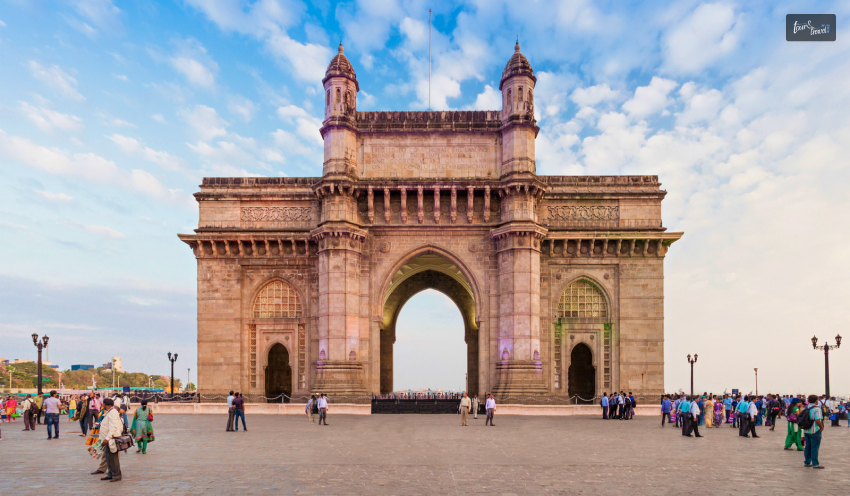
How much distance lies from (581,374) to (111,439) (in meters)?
30.5

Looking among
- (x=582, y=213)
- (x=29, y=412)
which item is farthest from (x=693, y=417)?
(x=29, y=412)

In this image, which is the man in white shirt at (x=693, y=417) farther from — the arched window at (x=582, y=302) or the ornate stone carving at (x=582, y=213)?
the ornate stone carving at (x=582, y=213)

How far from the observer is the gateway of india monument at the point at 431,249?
32.3 metres

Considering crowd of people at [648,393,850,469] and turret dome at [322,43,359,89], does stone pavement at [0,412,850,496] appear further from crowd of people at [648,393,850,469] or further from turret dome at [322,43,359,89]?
turret dome at [322,43,359,89]

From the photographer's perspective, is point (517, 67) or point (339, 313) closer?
point (339, 313)

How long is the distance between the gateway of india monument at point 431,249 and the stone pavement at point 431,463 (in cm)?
1105

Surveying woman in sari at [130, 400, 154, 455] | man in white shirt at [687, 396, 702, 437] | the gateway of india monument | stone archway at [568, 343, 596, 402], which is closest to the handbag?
woman in sari at [130, 400, 154, 455]

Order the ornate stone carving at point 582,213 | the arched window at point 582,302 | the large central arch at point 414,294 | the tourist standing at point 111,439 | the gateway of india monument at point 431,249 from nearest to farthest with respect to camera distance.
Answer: the tourist standing at point 111,439 < the gateway of india monument at point 431,249 < the arched window at point 582,302 < the ornate stone carving at point 582,213 < the large central arch at point 414,294

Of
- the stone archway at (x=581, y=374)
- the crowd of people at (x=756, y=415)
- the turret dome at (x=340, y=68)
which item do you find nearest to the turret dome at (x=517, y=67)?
the turret dome at (x=340, y=68)

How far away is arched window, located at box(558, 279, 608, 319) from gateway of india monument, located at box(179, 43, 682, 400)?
0.11 metres

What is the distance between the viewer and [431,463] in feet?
44.8

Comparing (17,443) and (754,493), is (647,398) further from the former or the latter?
(17,443)

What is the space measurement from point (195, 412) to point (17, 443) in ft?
40.3

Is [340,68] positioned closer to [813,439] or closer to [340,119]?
[340,119]
